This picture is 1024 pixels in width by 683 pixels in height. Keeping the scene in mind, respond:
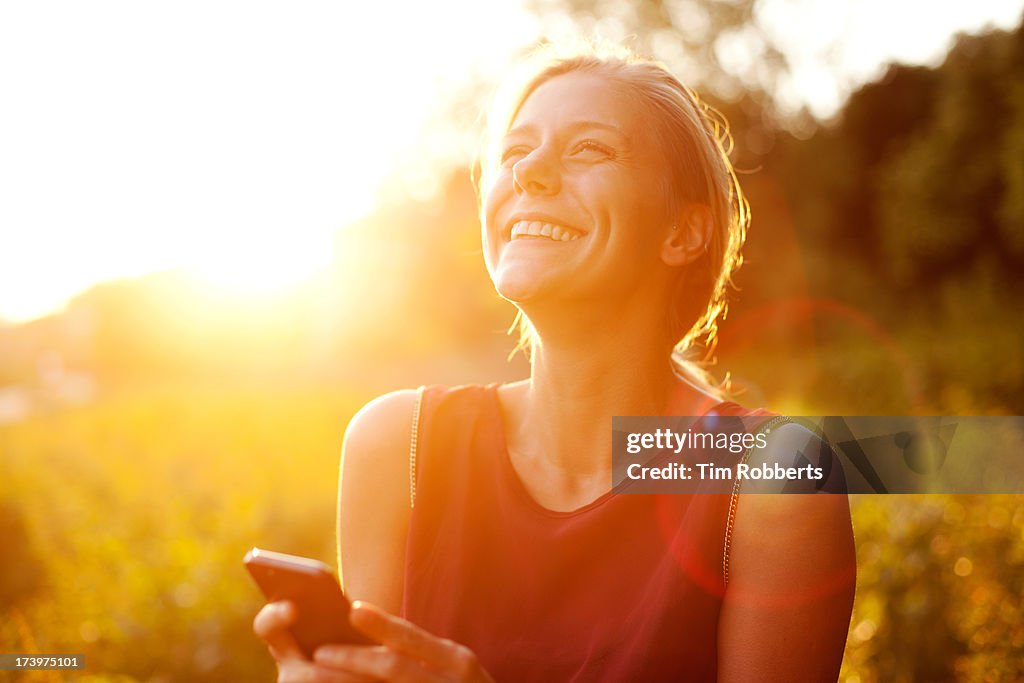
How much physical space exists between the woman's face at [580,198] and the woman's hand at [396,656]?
99cm

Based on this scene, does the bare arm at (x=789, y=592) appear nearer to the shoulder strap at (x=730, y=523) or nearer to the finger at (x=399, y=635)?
the shoulder strap at (x=730, y=523)

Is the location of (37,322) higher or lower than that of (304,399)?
higher

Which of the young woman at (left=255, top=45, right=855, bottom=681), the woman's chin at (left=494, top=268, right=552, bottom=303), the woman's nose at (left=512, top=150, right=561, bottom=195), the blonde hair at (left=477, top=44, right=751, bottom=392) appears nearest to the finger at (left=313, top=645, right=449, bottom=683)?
the young woman at (left=255, top=45, right=855, bottom=681)

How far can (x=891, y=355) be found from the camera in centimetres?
1330

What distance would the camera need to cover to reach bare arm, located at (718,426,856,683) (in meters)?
1.96

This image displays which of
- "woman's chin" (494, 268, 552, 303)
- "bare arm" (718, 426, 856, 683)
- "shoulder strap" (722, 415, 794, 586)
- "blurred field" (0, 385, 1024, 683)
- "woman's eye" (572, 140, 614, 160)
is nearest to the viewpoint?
"bare arm" (718, 426, 856, 683)

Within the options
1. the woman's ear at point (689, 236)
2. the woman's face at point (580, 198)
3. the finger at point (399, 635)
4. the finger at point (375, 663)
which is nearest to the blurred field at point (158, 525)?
the finger at point (375, 663)

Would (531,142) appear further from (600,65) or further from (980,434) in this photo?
(980,434)

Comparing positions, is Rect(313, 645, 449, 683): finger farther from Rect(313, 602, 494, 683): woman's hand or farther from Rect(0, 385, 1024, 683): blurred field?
Rect(0, 385, 1024, 683): blurred field

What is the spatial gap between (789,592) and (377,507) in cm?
117

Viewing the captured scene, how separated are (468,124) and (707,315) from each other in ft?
76.6

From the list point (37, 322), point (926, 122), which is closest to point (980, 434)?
point (37, 322)

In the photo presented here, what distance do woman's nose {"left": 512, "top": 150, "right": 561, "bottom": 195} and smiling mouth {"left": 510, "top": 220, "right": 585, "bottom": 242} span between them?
9cm

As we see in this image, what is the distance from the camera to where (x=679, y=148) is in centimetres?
251
